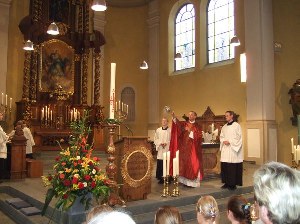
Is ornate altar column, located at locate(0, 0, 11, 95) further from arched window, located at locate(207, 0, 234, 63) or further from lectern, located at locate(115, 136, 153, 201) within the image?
lectern, located at locate(115, 136, 153, 201)

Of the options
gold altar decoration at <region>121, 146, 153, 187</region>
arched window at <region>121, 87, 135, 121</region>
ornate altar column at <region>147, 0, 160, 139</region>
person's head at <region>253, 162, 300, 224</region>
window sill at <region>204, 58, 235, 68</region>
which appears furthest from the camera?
arched window at <region>121, 87, 135, 121</region>

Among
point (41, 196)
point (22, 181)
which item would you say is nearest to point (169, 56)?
point (22, 181)

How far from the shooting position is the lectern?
5777 mm

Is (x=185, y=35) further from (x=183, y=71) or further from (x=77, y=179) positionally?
(x=77, y=179)

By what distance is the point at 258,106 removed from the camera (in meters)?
11.4

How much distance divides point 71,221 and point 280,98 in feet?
29.7

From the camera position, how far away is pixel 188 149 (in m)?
7.36

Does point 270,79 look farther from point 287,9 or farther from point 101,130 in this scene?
point 101,130

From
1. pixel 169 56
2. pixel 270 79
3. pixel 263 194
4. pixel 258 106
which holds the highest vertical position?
pixel 169 56

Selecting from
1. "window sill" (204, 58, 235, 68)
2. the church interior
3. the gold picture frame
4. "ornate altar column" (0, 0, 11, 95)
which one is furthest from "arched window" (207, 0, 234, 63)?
"ornate altar column" (0, 0, 11, 95)

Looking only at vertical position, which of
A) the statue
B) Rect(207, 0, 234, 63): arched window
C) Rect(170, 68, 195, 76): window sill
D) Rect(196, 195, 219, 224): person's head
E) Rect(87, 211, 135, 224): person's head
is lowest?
Rect(196, 195, 219, 224): person's head

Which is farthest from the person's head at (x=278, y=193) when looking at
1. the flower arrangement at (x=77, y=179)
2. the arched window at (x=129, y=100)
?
the arched window at (x=129, y=100)

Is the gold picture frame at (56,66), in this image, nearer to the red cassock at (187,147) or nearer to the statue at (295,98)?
the red cassock at (187,147)

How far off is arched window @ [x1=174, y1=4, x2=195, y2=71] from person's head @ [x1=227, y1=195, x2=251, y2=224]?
485 inches
